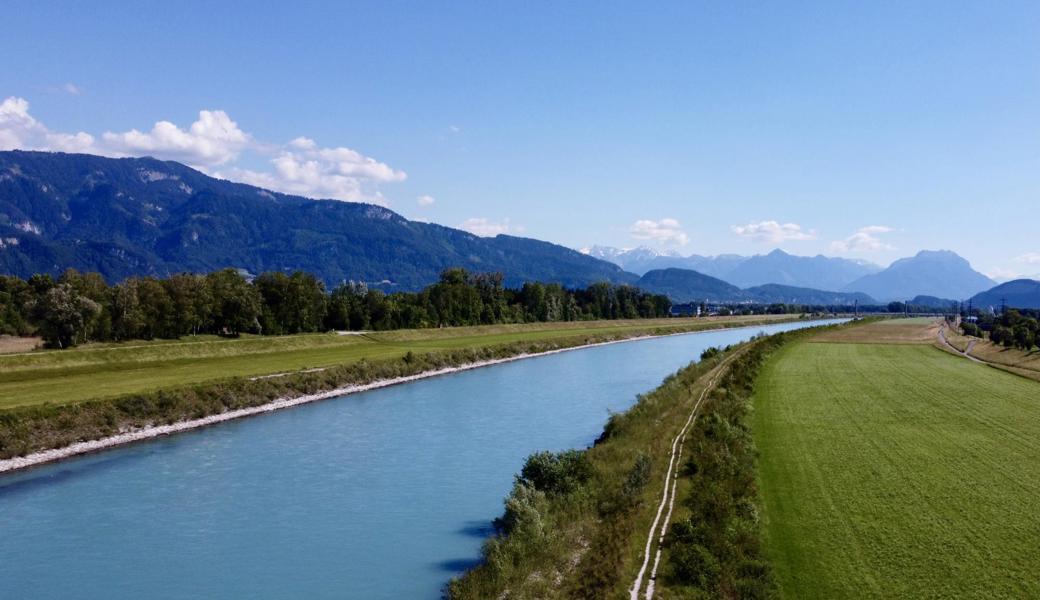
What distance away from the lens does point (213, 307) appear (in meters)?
74.4

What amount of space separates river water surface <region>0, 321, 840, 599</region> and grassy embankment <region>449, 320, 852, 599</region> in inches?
107

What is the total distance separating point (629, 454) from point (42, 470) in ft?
85.8

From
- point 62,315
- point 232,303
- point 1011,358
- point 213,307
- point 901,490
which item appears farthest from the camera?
point 232,303

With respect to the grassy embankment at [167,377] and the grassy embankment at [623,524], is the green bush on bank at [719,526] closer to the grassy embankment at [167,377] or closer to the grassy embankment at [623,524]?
the grassy embankment at [623,524]

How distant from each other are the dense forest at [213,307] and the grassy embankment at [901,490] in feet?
189

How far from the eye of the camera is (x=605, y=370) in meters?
72.8

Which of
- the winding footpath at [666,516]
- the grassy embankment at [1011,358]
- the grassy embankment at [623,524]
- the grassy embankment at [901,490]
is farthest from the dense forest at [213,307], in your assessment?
the grassy embankment at [1011,358]

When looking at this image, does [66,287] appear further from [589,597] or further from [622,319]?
[622,319]

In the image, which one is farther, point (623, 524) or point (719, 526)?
point (623, 524)

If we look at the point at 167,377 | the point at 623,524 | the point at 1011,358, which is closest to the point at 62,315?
the point at 167,377

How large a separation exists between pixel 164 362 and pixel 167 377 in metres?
9.82

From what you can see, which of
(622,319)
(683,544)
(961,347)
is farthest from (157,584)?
(622,319)

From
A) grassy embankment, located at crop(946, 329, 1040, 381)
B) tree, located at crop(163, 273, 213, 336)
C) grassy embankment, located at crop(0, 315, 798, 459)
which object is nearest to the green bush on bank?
grassy embankment, located at crop(0, 315, 798, 459)

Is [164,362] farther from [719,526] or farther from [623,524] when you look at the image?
[719,526]
